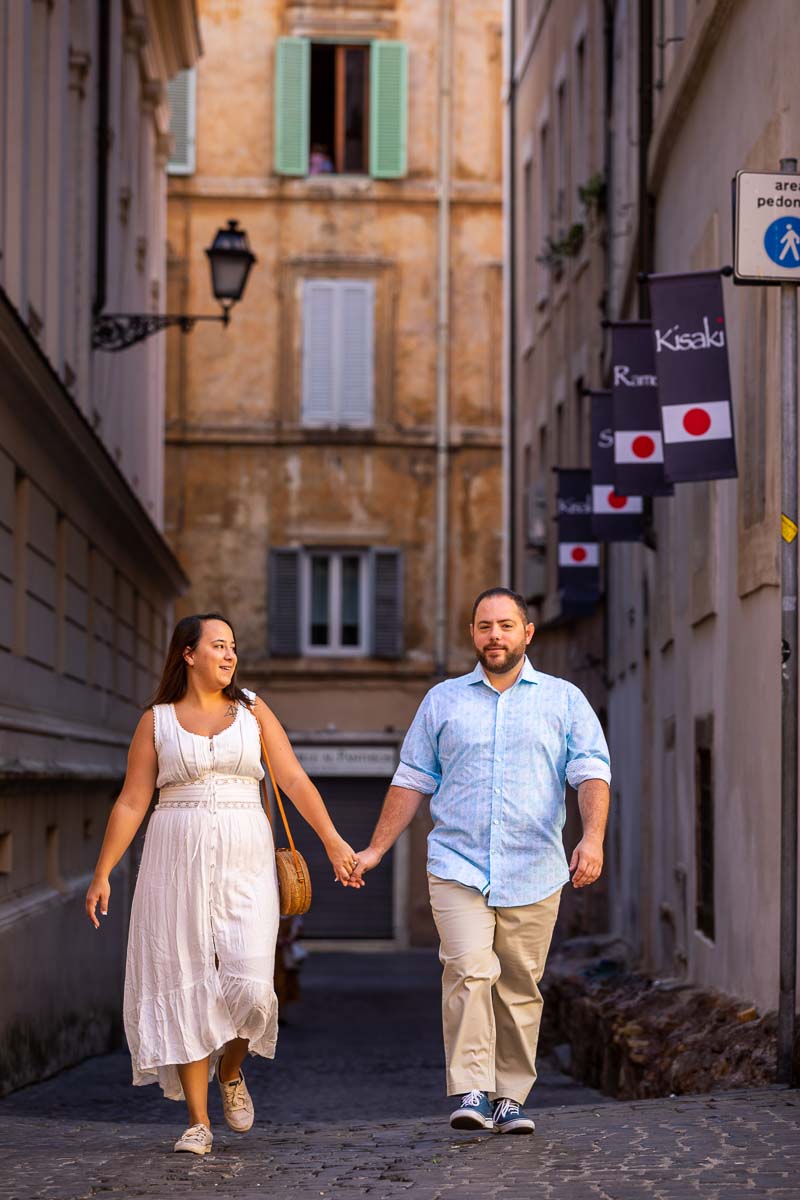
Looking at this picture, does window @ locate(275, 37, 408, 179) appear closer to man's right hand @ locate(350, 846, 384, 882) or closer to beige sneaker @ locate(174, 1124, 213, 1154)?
man's right hand @ locate(350, 846, 384, 882)

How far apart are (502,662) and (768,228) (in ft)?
8.93

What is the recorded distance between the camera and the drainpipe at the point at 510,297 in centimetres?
3372

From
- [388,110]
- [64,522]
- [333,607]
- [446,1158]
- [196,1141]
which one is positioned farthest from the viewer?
[388,110]

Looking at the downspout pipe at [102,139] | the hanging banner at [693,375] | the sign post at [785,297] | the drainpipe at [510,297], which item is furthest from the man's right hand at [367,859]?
the drainpipe at [510,297]

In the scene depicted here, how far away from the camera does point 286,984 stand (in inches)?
909

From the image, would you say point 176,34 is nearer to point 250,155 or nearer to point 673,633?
point 250,155

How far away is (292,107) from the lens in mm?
39406

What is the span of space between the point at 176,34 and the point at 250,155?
8.74 metres

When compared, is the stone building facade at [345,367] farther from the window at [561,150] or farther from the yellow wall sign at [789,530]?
the yellow wall sign at [789,530]

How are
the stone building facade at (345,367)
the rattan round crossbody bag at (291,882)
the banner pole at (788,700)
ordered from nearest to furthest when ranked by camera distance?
1. the rattan round crossbody bag at (291,882)
2. the banner pole at (788,700)
3. the stone building facade at (345,367)

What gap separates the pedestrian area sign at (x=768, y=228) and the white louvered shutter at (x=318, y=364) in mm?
29337

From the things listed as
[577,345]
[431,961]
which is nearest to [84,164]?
[577,345]

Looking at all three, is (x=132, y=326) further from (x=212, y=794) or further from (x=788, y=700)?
(x=212, y=794)

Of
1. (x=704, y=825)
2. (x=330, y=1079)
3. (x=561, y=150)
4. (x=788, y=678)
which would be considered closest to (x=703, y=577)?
(x=704, y=825)
